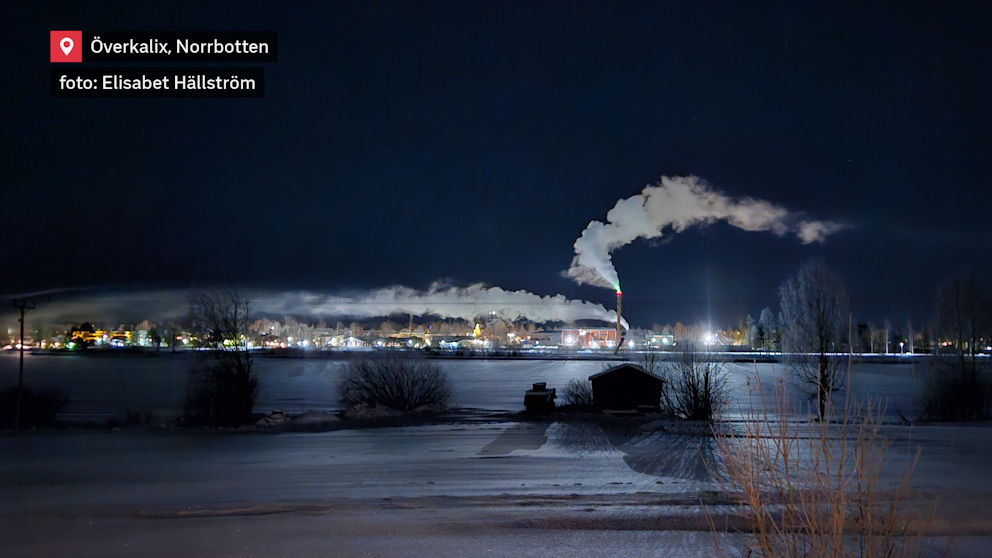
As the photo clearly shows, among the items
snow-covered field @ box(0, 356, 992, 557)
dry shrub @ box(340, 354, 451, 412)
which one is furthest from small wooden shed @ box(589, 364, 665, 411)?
dry shrub @ box(340, 354, 451, 412)

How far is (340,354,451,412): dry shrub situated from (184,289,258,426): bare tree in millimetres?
4523

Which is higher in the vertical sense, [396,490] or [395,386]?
[395,386]

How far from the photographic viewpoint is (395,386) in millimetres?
29750

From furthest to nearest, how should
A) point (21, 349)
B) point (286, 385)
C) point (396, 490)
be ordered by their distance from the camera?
point (286, 385) → point (21, 349) → point (396, 490)

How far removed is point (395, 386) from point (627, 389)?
1029 cm

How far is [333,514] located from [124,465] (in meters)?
9.17

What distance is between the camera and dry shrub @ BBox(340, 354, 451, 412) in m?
29.6

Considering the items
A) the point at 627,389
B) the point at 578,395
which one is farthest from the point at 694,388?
the point at 578,395

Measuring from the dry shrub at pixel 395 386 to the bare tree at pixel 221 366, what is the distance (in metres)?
4.52

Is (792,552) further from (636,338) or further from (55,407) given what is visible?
(636,338)

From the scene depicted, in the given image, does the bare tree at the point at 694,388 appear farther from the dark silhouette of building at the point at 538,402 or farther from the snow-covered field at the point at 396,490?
the dark silhouette of building at the point at 538,402

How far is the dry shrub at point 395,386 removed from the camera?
2962 cm

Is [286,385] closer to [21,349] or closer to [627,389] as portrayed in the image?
[21,349]

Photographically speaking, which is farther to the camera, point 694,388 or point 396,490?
Result: point 694,388
